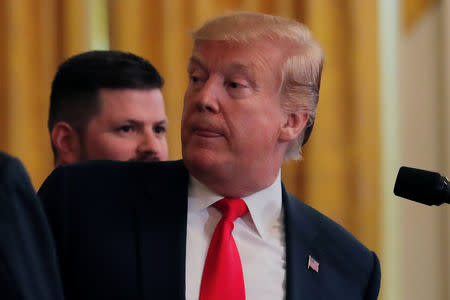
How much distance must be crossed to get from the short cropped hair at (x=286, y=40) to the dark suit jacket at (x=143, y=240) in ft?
0.91

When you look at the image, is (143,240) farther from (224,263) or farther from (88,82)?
(88,82)

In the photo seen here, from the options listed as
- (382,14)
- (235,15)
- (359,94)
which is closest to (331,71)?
(359,94)

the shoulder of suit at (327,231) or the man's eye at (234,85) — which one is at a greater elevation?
the man's eye at (234,85)

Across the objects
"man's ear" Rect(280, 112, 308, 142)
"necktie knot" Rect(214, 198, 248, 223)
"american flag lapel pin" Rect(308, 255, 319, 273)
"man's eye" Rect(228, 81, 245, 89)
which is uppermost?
"man's eye" Rect(228, 81, 245, 89)

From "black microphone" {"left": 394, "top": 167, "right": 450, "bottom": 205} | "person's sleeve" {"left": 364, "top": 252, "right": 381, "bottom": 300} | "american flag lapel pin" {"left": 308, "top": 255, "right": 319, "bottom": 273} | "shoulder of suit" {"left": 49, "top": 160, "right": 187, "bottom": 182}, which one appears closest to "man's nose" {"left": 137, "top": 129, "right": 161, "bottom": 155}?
"shoulder of suit" {"left": 49, "top": 160, "right": 187, "bottom": 182}

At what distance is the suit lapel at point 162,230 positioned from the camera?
4.72 ft

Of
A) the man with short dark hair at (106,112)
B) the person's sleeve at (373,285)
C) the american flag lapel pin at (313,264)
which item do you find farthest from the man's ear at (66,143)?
the person's sleeve at (373,285)

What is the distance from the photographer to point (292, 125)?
1660mm

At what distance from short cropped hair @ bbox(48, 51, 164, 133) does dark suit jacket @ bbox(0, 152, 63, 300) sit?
116 centimetres

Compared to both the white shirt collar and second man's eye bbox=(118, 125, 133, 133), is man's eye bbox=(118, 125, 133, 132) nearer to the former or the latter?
second man's eye bbox=(118, 125, 133, 133)

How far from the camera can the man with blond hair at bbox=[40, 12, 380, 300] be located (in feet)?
4.75

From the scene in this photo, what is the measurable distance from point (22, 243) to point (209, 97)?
2.22 ft

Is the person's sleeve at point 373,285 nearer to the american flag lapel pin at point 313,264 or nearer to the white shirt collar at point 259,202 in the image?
the american flag lapel pin at point 313,264

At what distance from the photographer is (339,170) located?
9.43 ft
